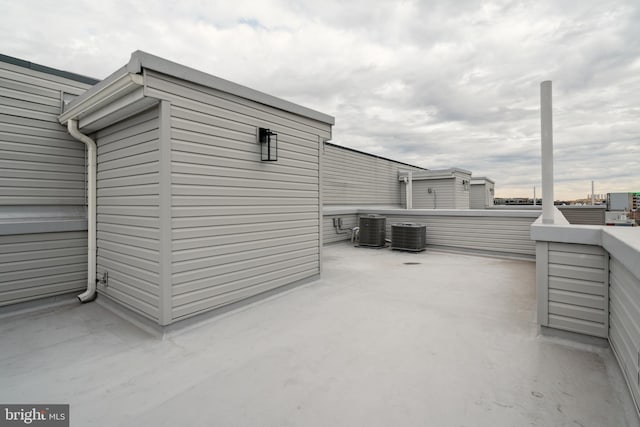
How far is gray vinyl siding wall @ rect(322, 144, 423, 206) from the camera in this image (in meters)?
9.57

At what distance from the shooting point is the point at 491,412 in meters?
1.69

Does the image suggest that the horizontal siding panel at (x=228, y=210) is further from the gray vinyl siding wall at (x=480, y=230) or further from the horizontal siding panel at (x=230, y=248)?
the gray vinyl siding wall at (x=480, y=230)

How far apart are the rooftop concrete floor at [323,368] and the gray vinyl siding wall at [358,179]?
6.21m

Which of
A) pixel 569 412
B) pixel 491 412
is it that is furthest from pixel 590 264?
pixel 491 412

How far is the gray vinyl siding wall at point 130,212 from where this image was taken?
2945mm

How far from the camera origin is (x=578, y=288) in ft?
8.43

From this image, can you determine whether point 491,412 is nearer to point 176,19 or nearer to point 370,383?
point 370,383

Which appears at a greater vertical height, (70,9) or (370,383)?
(70,9)

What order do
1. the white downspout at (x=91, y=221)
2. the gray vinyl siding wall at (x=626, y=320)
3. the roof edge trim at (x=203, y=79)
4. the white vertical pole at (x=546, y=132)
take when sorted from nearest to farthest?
the gray vinyl siding wall at (x=626, y=320), the roof edge trim at (x=203, y=79), the white vertical pole at (x=546, y=132), the white downspout at (x=91, y=221)

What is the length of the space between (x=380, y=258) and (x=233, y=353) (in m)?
4.76

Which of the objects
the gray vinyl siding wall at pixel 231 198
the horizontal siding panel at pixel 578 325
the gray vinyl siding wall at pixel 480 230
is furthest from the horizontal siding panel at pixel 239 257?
the gray vinyl siding wall at pixel 480 230

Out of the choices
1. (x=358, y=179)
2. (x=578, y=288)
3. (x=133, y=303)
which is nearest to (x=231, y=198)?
(x=133, y=303)

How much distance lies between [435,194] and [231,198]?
37.7ft

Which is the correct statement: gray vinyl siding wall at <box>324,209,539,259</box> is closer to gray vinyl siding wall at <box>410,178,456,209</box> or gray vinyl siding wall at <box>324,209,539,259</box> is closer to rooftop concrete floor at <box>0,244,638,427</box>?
rooftop concrete floor at <box>0,244,638,427</box>
